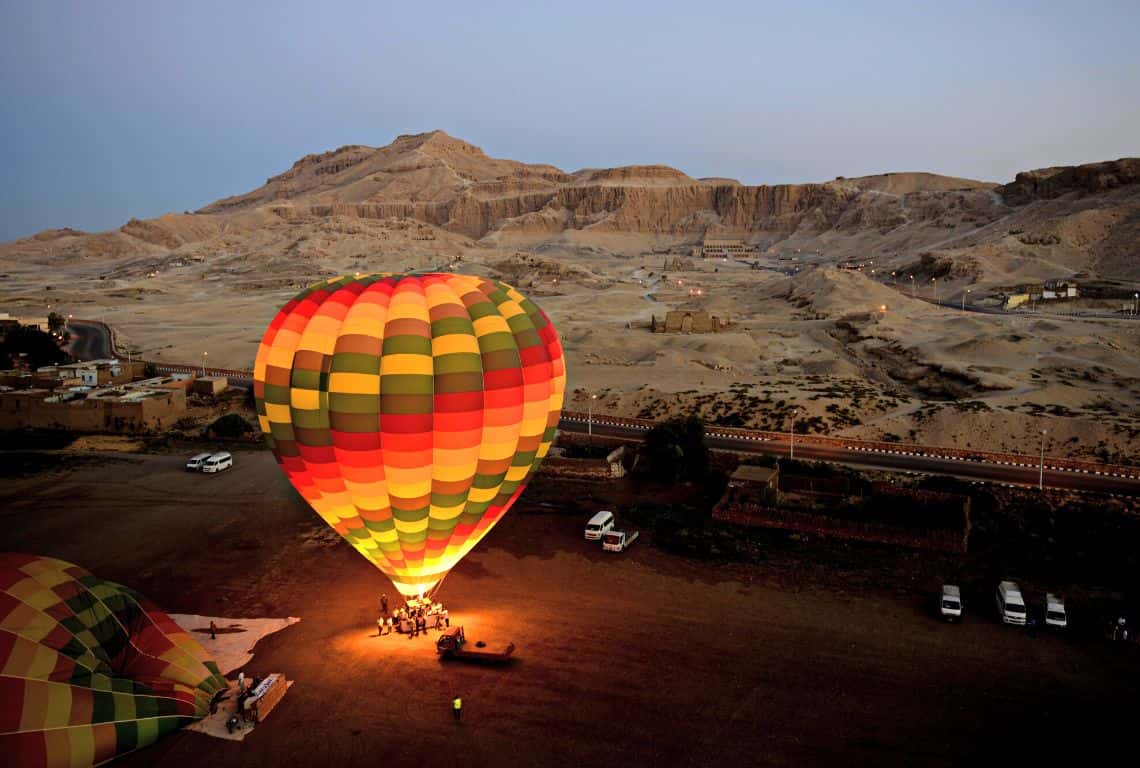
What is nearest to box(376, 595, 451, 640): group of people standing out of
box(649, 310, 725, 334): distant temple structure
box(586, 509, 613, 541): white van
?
box(586, 509, 613, 541): white van

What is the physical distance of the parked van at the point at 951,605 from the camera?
15836 mm

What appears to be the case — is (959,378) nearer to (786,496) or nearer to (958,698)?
(786,496)

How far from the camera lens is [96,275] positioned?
12912cm

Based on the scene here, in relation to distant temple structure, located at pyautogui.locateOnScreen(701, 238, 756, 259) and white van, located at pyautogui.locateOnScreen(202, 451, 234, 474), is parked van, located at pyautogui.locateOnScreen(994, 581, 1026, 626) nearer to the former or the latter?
white van, located at pyautogui.locateOnScreen(202, 451, 234, 474)

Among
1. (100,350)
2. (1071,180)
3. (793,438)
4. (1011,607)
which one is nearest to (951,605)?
(1011,607)

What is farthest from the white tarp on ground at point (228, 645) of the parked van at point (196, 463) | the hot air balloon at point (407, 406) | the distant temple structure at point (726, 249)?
the distant temple structure at point (726, 249)

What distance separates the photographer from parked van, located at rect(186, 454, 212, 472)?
26.3 metres

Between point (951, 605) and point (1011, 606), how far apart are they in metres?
1.11

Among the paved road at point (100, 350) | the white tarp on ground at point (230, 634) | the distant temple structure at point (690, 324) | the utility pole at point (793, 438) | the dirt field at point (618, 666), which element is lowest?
the dirt field at point (618, 666)

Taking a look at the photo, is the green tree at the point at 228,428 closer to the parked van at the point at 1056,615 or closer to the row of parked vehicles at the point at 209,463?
the row of parked vehicles at the point at 209,463

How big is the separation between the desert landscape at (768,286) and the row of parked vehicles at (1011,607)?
536 inches

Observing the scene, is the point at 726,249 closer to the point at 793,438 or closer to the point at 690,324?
the point at 690,324

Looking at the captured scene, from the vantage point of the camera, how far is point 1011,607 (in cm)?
1572

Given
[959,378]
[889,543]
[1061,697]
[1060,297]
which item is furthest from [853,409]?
[1060,297]
